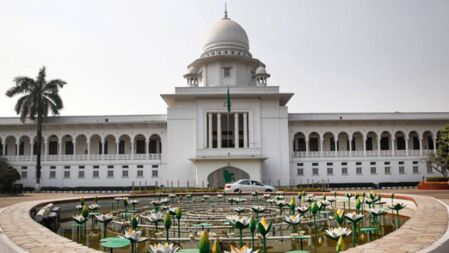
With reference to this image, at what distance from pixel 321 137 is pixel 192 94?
13128 mm

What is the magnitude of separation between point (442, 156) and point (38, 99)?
35.0 meters

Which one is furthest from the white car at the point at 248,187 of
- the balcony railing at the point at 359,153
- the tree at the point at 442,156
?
the tree at the point at 442,156

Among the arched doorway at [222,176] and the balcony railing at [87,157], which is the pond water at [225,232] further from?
the balcony railing at [87,157]

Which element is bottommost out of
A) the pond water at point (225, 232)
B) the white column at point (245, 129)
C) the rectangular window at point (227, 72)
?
the pond water at point (225, 232)

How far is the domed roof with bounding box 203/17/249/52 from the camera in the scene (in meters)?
43.1

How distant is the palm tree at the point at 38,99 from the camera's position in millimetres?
37250

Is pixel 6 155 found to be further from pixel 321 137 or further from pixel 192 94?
pixel 321 137

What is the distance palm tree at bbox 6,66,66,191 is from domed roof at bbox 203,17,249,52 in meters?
15.7

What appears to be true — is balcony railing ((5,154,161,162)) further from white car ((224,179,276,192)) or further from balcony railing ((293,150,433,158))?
balcony railing ((293,150,433,158))

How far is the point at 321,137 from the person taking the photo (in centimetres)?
4009

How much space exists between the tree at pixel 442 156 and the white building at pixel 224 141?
217cm

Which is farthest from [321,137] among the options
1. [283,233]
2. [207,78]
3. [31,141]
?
[283,233]

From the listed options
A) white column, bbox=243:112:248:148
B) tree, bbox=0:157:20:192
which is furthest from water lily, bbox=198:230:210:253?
tree, bbox=0:157:20:192

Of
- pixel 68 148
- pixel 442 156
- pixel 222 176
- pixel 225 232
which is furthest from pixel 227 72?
pixel 225 232
